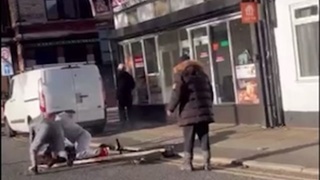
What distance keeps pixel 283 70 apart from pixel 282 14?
3.03 ft

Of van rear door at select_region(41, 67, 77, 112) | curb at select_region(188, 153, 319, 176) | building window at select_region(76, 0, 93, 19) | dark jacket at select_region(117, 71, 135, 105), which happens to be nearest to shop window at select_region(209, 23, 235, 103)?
dark jacket at select_region(117, 71, 135, 105)

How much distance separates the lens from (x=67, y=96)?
43.0 feet

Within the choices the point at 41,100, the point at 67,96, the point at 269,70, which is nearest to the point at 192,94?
the point at 269,70

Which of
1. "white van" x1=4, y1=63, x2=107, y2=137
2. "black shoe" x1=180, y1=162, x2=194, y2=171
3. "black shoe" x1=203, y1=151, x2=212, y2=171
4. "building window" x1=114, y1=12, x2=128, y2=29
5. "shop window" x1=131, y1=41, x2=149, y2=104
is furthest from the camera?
"shop window" x1=131, y1=41, x2=149, y2=104

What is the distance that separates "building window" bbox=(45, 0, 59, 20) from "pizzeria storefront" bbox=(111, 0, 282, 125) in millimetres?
7036

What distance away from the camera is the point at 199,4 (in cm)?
1406

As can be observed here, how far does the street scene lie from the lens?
639cm

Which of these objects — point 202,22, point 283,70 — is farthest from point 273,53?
point 202,22

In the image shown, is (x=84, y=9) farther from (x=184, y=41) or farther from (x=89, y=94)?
(x=184, y=41)

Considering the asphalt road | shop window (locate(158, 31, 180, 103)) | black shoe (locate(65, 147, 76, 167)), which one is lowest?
the asphalt road

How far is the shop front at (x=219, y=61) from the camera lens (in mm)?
13414

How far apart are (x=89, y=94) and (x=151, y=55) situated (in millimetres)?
3627

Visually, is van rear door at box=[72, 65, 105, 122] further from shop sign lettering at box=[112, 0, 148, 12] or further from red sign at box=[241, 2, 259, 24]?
red sign at box=[241, 2, 259, 24]


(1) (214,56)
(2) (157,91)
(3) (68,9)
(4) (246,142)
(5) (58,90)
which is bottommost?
(4) (246,142)
